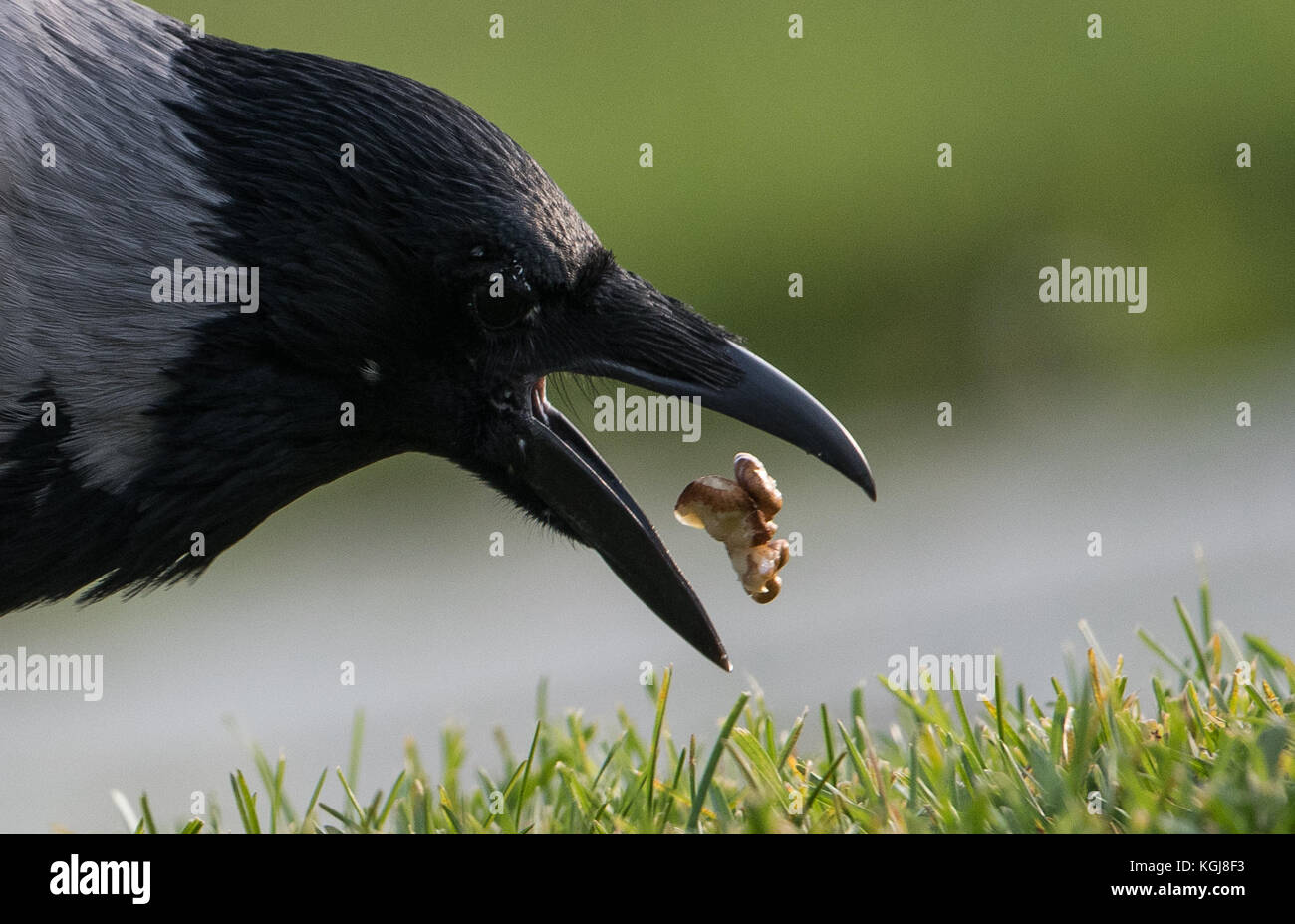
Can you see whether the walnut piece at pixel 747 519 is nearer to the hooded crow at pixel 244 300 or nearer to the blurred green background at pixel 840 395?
the hooded crow at pixel 244 300

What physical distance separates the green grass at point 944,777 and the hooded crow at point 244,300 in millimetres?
562

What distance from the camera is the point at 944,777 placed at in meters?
2.84

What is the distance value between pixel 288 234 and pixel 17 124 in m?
0.50

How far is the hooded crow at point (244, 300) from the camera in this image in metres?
2.83

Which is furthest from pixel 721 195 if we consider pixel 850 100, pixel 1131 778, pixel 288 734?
pixel 1131 778

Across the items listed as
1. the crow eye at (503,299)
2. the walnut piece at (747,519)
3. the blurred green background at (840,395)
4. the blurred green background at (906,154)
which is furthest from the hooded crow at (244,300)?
the blurred green background at (906,154)

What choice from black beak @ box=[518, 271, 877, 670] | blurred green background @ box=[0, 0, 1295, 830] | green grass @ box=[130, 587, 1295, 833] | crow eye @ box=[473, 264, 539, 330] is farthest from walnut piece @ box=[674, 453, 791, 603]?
blurred green background @ box=[0, 0, 1295, 830]

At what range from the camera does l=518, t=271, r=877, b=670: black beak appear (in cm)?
314

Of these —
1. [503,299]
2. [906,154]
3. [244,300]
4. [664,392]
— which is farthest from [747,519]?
[906,154]

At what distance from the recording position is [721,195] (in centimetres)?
1022

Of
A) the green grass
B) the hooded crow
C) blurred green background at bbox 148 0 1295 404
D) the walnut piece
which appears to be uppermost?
blurred green background at bbox 148 0 1295 404

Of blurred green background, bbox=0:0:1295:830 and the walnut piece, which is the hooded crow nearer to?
the walnut piece
